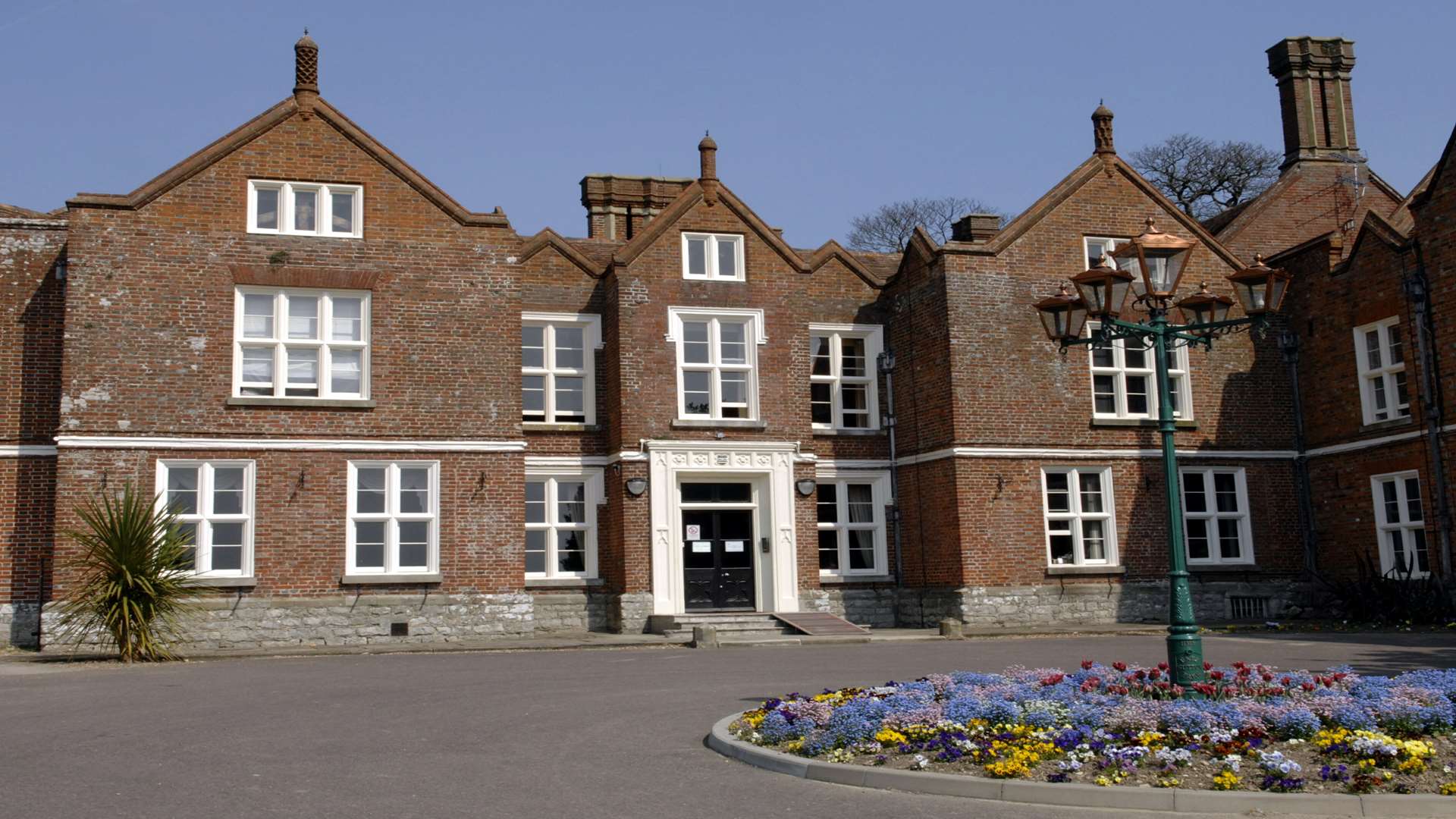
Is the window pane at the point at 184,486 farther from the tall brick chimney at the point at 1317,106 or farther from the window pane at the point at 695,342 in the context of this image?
the tall brick chimney at the point at 1317,106

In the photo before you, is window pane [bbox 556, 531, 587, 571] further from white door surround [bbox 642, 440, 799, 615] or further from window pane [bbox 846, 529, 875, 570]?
window pane [bbox 846, 529, 875, 570]

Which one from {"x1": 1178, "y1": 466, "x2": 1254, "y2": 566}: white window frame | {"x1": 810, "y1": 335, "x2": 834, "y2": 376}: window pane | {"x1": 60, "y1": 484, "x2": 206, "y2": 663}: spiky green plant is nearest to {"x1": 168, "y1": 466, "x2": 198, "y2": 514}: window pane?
{"x1": 60, "y1": 484, "x2": 206, "y2": 663}: spiky green plant

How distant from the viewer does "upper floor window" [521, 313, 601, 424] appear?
26312 millimetres

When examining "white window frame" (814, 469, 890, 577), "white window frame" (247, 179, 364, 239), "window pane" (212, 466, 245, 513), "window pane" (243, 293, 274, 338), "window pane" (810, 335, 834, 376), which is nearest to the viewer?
"window pane" (212, 466, 245, 513)

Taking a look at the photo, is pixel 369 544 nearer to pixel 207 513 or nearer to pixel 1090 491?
pixel 207 513

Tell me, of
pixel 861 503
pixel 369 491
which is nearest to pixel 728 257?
pixel 861 503

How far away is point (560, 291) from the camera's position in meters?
26.6

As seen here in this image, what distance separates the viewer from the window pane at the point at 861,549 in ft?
90.9

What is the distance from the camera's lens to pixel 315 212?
24062 mm

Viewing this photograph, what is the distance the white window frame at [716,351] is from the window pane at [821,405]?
209cm

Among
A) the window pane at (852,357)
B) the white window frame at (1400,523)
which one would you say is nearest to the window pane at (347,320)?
the window pane at (852,357)

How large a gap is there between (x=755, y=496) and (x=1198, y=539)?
8.90m

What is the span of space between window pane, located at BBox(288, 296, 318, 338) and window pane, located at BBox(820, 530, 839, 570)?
10.6 metres

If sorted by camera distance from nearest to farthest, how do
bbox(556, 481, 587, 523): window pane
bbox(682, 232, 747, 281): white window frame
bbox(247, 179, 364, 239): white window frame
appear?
bbox(247, 179, 364, 239): white window frame, bbox(556, 481, 587, 523): window pane, bbox(682, 232, 747, 281): white window frame
